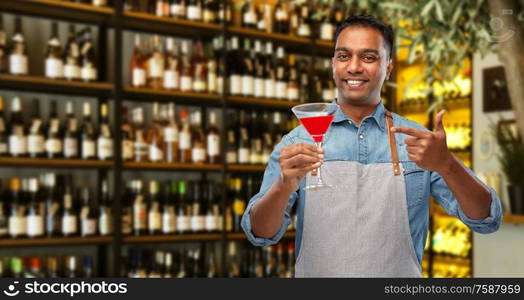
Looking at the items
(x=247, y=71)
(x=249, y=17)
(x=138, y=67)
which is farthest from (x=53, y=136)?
(x=249, y=17)

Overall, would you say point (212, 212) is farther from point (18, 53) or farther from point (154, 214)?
point (18, 53)

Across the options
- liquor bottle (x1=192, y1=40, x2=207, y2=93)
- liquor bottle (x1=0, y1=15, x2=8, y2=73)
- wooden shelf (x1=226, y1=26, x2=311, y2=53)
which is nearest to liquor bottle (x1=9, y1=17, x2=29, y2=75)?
liquor bottle (x1=0, y1=15, x2=8, y2=73)

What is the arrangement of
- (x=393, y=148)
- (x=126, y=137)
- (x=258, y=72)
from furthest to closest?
(x=258, y=72) < (x=126, y=137) < (x=393, y=148)

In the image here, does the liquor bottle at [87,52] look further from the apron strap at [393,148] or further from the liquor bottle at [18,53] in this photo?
the apron strap at [393,148]

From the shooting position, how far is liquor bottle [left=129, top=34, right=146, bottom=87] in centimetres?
375

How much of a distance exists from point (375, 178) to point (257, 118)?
3.02 metres

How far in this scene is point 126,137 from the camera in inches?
149

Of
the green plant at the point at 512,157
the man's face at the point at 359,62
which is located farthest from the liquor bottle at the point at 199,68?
the man's face at the point at 359,62

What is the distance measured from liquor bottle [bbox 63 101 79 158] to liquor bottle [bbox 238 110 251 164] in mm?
1049

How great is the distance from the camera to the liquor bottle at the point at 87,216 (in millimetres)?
3500

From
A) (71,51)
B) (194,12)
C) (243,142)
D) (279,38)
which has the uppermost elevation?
(194,12)

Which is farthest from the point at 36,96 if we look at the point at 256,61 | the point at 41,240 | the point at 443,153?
the point at 443,153

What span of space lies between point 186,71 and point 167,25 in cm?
33

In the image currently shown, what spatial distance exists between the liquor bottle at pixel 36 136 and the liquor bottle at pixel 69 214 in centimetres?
28
